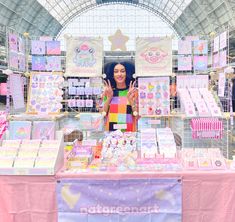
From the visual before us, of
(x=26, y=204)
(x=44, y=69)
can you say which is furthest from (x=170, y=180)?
(x=44, y=69)

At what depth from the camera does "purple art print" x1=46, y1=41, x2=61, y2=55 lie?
297 inches

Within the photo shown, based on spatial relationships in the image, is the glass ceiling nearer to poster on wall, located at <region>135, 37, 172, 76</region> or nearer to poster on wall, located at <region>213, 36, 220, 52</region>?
poster on wall, located at <region>213, 36, 220, 52</region>

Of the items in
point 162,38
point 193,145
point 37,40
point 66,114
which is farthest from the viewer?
point 37,40

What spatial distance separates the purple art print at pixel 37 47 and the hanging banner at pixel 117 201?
13.9 feet

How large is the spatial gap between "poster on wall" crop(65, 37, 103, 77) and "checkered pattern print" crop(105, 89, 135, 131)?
45 cm

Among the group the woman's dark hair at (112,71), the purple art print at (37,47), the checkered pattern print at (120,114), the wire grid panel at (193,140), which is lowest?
the wire grid panel at (193,140)

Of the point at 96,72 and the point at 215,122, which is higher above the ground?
the point at 96,72

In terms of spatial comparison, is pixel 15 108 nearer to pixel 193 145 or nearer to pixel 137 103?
pixel 137 103

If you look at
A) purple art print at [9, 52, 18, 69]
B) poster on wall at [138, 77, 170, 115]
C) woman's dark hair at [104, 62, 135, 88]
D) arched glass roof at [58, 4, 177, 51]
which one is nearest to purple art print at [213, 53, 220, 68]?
poster on wall at [138, 77, 170, 115]

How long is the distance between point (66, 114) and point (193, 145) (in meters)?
1.95

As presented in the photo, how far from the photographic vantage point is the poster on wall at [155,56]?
552 centimetres

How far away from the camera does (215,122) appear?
4.79 metres

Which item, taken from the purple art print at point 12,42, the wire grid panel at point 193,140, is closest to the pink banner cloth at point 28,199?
the wire grid panel at point 193,140

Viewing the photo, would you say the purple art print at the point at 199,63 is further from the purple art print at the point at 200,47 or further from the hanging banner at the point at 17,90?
the hanging banner at the point at 17,90
